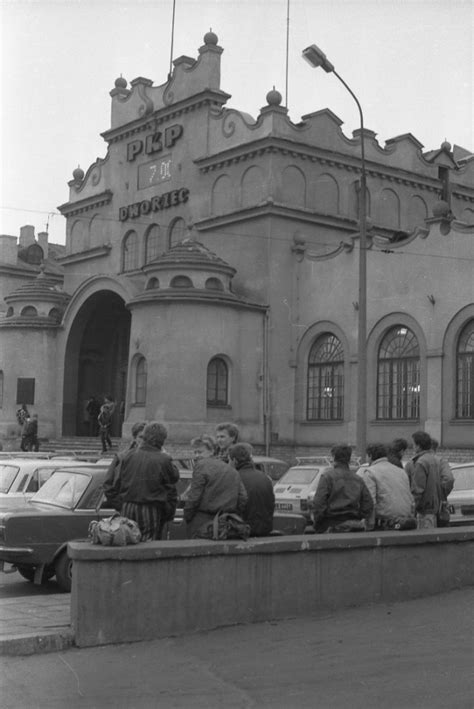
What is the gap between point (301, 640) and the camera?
348 inches

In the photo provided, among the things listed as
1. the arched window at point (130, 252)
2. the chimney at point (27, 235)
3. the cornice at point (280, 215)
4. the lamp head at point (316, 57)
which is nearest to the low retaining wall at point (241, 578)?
the lamp head at point (316, 57)

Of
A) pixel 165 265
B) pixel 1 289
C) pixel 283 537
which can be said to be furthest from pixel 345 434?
pixel 1 289

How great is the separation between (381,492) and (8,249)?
48423 millimetres

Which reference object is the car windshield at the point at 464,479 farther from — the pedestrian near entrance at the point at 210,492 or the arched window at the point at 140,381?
the arched window at the point at 140,381

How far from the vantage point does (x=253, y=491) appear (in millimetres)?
10164

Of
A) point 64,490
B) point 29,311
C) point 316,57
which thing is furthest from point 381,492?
point 29,311

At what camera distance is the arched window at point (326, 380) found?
109 ft

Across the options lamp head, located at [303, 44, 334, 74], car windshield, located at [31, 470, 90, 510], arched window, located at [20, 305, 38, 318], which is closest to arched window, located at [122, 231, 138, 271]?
arched window, located at [20, 305, 38, 318]

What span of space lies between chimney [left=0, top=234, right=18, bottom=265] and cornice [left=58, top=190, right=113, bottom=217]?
12.9 meters

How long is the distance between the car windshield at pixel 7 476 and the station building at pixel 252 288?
1545 centimetres

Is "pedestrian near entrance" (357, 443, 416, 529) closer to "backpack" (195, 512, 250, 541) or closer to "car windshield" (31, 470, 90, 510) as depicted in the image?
"backpack" (195, 512, 250, 541)

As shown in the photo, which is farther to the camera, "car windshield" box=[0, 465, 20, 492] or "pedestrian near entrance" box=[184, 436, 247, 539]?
"car windshield" box=[0, 465, 20, 492]

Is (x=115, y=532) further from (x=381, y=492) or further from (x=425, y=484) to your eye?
(x=425, y=484)

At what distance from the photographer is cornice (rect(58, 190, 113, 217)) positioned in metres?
41.9
